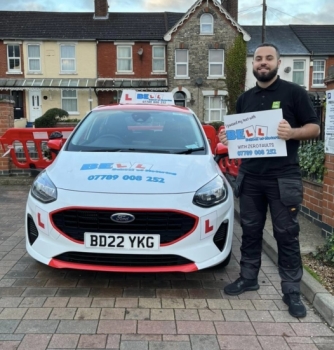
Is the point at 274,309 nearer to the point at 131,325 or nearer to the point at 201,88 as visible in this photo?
the point at 131,325

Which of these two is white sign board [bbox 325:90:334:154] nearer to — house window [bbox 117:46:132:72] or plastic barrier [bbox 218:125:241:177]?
plastic barrier [bbox 218:125:241:177]

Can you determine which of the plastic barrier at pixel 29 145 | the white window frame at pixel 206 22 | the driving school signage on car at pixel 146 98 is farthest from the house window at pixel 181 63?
the plastic barrier at pixel 29 145

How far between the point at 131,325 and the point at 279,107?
2.01m

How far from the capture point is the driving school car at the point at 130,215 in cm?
304

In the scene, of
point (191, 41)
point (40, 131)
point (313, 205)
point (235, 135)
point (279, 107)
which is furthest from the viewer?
point (191, 41)

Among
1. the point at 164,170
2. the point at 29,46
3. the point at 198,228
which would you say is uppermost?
the point at 29,46

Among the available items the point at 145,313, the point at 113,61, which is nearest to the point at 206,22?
the point at 113,61

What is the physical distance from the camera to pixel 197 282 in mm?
3613

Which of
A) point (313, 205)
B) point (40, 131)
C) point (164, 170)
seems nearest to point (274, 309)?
point (164, 170)

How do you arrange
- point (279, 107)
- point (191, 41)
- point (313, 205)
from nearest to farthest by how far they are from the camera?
point (279, 107) < point (313, 205) < point (191, 41)

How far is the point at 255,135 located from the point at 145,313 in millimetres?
1674

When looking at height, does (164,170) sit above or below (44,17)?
below

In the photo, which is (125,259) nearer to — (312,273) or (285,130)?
(285,130)

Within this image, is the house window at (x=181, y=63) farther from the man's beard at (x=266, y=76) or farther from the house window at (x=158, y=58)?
the man's beard at (x=266, y=76)
